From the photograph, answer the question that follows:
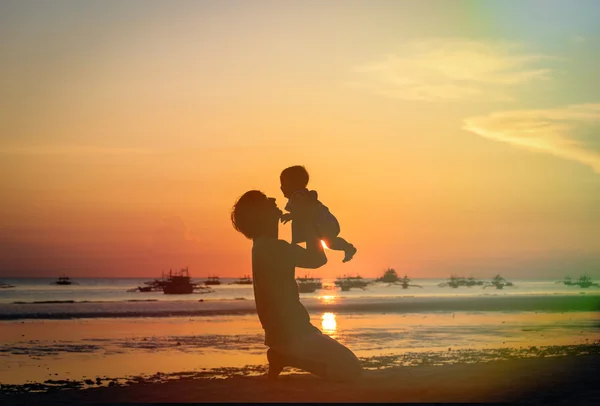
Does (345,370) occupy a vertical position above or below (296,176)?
below

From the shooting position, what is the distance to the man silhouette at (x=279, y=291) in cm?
884

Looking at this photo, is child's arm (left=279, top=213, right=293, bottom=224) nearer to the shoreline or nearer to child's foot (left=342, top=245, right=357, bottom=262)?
child's foot (left=342, top=245, right=357, bottom=262)

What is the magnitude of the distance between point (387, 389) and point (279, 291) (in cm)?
208

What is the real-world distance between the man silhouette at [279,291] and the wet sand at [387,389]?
1.52 ft

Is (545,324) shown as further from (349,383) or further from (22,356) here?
(349,383)

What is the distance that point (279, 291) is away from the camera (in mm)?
8906

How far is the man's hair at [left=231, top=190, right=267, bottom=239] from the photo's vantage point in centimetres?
893

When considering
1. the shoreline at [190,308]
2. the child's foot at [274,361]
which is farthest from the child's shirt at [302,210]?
the shoreline at [190,308]

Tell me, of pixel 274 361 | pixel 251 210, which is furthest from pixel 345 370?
pixel 251 210

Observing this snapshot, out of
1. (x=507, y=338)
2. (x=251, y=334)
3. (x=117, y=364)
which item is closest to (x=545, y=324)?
(x=507, y=338)

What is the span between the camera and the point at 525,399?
941cm

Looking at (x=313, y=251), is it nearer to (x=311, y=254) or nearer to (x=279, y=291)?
(x=311, y=254)

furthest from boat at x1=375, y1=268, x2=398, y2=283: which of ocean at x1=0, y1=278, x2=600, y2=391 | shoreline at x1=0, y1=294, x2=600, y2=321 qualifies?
ocean at x1=0, y1=278, x2=600, y2=391

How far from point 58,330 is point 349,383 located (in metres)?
31.0
